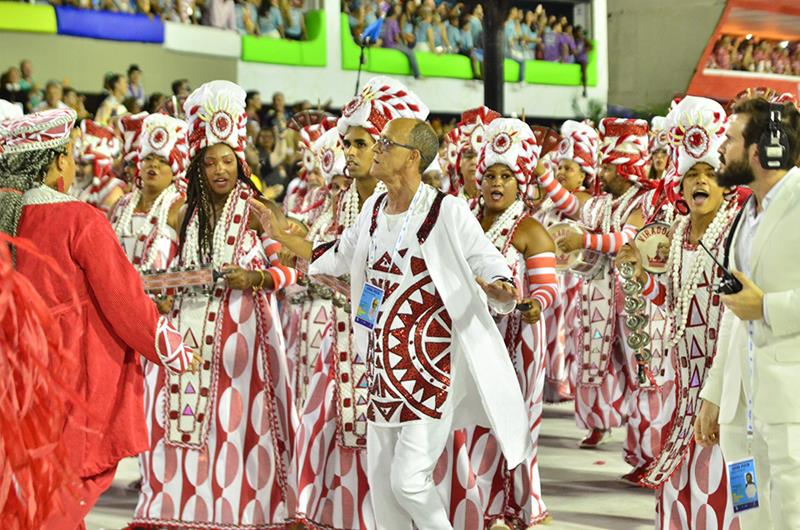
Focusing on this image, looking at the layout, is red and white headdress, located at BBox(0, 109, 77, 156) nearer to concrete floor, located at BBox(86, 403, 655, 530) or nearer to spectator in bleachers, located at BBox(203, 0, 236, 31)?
concrete floor, located at BBox(86, 403, 655, 530)

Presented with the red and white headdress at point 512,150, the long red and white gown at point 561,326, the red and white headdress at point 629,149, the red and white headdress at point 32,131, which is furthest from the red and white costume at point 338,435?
the long red and white gown at point 561,326

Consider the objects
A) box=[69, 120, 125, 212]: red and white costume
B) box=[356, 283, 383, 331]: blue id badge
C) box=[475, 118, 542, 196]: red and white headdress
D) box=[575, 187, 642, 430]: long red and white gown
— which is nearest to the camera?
box=[356, 283, 383, 331]: blue id badge

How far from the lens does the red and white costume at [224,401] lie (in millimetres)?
6836

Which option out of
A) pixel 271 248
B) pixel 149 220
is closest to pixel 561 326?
pixel 149 220

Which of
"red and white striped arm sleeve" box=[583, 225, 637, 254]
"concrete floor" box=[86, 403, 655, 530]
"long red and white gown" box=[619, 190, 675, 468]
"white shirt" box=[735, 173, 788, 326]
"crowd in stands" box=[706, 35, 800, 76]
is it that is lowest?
"concrete floor" box=[86, 403, 655, 530]

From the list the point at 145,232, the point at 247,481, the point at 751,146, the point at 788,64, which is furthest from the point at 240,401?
the point at 788,64

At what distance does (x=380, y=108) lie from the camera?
6.38 metres

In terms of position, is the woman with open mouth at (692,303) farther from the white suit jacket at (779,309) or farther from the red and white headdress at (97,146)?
the red and white headdress at (97,146)

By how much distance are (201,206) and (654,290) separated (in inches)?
89.0

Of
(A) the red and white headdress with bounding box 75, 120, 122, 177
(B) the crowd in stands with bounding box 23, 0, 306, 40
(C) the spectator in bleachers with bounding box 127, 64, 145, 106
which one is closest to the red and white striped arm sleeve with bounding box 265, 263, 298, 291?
Result: (A) the red and white headdress with bounding box 75, 120, 122, 177

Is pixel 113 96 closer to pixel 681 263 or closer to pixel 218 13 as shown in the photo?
pixel 218 13

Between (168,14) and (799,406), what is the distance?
15749mm

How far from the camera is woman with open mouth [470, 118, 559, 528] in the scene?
267 inches

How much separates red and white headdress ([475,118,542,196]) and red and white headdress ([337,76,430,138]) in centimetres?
80
